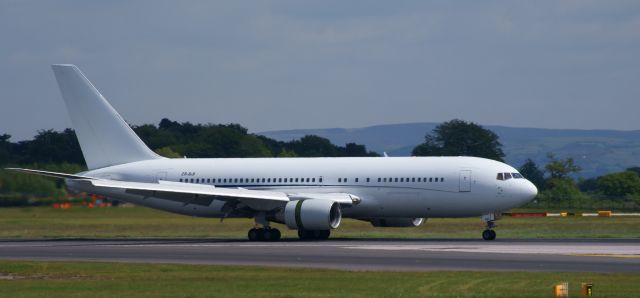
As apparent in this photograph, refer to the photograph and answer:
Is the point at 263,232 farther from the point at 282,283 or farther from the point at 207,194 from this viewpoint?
the point at 282,283

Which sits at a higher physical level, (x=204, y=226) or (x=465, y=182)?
(x=465, y=182)

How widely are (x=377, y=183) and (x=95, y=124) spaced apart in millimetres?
15743

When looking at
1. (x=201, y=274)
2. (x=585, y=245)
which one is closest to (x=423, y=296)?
(x=201, y=274)

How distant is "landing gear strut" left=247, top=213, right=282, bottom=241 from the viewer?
55.3 meters

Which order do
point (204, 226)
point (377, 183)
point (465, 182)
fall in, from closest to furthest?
1. point (465, 182)
2. point (377, 183)
3. point (204, 226)

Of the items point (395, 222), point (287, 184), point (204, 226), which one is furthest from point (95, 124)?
point (395, 222)

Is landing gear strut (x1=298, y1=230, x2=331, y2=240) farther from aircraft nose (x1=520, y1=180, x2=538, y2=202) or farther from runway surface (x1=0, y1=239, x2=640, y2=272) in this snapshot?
aircraft nose (x1=520, y1=180, x2=538, y2=202)

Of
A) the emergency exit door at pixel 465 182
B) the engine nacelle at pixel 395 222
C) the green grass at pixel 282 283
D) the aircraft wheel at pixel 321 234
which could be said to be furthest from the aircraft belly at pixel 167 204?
the green grass at pixel 282 283

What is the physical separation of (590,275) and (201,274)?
10.4 m

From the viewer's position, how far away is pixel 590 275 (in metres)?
31.7

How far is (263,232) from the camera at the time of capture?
182 feet

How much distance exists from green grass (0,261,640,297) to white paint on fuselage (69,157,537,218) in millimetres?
19407

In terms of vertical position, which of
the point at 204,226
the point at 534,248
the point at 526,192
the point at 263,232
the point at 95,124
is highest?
the point at 95,124

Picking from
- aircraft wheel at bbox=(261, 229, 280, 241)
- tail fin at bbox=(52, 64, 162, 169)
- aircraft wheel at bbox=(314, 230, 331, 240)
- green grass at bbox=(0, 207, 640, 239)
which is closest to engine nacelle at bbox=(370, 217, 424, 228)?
green grass at bbox=(0, 207, 640, 239)
